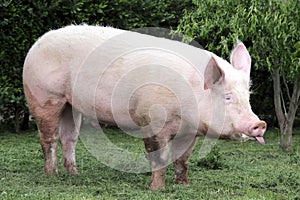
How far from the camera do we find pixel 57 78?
6.65 meters

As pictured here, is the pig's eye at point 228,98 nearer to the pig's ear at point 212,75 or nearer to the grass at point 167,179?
the pig's ear at point 212,75

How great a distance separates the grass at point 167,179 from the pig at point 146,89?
323mm

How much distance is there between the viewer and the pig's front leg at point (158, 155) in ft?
19.6

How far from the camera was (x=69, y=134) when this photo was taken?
23.7ft

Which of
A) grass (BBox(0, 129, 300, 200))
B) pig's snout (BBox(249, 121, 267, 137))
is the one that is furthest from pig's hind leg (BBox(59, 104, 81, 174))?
pig's snout (BBox(249, 121, 267, 137))

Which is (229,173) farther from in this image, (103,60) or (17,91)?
(17,91)

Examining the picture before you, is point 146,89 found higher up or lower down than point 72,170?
higher up

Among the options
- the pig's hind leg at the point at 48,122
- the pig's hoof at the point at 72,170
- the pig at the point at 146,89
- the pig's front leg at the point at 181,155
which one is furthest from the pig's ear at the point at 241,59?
the pig's hoof at the point at 72,170

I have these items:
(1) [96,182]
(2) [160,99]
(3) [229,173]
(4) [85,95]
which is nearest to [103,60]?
(4) [85,95]

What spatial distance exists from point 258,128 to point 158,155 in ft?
3.56

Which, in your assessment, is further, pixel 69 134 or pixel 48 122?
pixel 69 134

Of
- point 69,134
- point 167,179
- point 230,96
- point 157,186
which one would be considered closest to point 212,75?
point 230,96

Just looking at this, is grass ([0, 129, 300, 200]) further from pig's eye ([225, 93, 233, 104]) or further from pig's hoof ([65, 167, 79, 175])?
pig's eye ([225, 93, 233, 104])

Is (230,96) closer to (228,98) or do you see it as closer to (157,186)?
(228,98)
